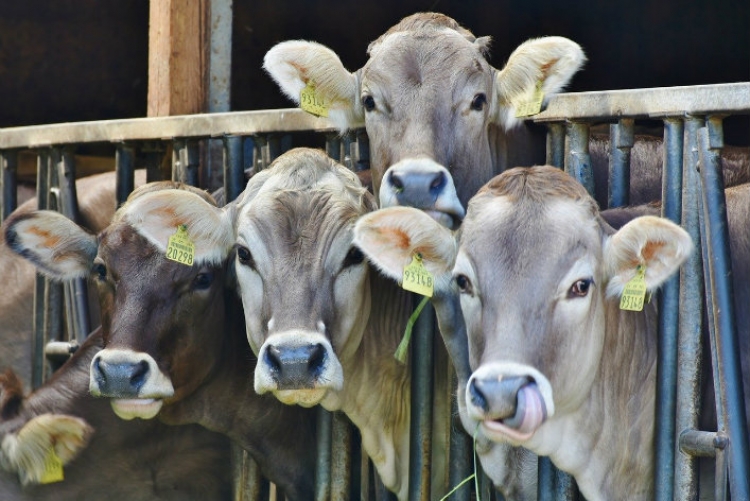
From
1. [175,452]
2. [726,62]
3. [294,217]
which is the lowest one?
[175,452]

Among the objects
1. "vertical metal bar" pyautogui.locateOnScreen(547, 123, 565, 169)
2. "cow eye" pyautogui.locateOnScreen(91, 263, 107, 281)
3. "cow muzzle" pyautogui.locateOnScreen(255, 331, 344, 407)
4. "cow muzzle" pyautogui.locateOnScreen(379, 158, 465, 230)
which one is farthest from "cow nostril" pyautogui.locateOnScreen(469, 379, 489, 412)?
"cow eye" pyautogui.locateOnScreen(91, 263, 107, 281)

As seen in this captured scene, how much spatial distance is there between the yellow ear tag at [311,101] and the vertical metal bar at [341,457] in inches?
54.2

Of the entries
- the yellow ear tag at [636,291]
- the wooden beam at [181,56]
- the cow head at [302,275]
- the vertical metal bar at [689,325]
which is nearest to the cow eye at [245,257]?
the cow head at [302,275]

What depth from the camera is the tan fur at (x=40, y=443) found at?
549 centimetres

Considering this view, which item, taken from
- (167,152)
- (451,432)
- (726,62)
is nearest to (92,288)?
(167,152)

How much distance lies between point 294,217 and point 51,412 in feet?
5.46

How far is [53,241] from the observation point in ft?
19.1

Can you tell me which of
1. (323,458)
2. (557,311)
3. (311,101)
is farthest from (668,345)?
(311,101)

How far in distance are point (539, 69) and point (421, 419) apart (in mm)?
1583

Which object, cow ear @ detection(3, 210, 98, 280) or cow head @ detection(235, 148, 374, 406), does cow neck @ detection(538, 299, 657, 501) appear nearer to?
cow head @ detection(235, 148, 374, 406)

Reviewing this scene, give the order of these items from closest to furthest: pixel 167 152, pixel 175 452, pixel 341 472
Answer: pixel 341 472
pixel 175 452
pixel 167 152

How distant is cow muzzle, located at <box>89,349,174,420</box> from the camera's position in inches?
199

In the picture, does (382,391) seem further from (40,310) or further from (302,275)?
(40,310)

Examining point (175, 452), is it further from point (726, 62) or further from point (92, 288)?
point (726, 62)
